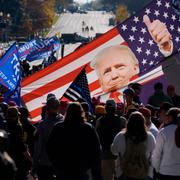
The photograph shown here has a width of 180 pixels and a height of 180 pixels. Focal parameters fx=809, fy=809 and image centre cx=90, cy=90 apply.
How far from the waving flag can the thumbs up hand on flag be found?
0.02 meters

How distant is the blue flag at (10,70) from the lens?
14235mm

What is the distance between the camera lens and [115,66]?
1400 centimetres

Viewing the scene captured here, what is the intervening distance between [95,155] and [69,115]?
48 cm

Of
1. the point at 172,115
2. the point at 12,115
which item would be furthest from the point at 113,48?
the point at 172,115

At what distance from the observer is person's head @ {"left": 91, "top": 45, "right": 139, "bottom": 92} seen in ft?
45.3

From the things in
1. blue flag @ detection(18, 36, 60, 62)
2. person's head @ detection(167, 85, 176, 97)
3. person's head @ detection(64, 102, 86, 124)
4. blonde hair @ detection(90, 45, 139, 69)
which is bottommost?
person's head @ detection(64, 102, 86, 124)

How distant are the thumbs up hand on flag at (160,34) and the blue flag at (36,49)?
14884 millimetres

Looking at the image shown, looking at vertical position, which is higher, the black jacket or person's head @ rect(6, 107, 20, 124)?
person's head @ rect(6, 107, 20, 124)

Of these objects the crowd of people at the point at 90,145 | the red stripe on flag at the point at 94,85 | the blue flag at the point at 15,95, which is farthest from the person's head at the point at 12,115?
the red stripe on flag at the point at 94,85

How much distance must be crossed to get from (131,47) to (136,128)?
18.8 ft

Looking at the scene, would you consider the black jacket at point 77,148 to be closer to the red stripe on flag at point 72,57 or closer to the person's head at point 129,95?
the person's head at point 129,95

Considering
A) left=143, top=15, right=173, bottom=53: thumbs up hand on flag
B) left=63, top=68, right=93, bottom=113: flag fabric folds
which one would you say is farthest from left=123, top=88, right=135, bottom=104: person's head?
left=143, top=15, right=173, bottom=53: thumbs up hand on flag

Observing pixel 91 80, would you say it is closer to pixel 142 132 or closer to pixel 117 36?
pixel 117 36

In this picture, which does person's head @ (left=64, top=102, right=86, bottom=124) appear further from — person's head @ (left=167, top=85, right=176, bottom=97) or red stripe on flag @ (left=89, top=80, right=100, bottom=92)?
red stripe on flag @ (left=89, top=80, right=100, bottom=92)
